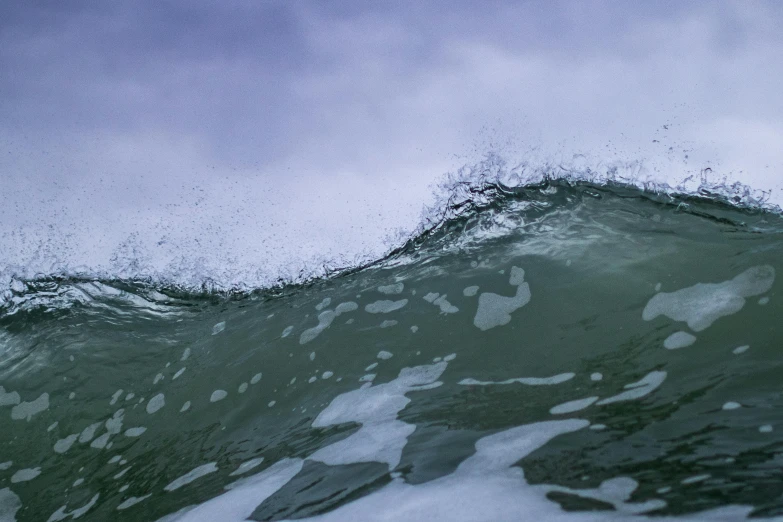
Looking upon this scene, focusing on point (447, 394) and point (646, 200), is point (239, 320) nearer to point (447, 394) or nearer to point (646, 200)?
point (447, 394)

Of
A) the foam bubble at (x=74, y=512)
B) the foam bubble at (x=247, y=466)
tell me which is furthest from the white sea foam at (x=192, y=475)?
the foam bubble at (x=74, y=512)

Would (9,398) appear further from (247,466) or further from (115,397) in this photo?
(247,466)

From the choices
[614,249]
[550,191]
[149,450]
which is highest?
[550,191]

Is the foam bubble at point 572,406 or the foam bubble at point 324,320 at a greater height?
the foam bubble at point 324,320

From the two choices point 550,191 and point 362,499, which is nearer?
point 362,499

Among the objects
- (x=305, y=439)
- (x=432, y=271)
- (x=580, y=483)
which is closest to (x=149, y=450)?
(x=305, y=439)

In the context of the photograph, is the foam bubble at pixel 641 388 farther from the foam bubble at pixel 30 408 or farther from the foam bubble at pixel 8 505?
the foam bubble at pixel 30 408

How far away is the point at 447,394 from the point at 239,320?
233 centimetres

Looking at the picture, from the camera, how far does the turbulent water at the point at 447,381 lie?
6.88 feet

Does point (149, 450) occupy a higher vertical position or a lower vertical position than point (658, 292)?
lower

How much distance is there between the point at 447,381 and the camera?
336 centimetres

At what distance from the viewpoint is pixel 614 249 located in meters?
4.23

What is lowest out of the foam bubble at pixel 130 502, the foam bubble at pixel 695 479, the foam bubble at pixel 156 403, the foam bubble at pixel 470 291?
the foam bubble at pixel 130 502

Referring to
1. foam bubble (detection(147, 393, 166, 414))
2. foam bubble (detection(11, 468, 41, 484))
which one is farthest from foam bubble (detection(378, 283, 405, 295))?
foam bubble (detection(11, 468, 41, 484))
